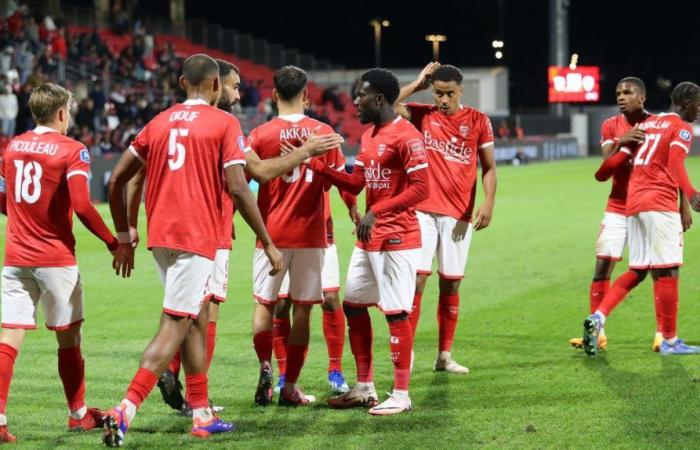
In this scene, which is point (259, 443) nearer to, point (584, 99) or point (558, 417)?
point (558, 417)

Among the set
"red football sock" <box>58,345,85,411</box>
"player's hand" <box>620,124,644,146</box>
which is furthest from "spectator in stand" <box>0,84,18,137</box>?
"red football sock" <box>58,345,85,411</box>

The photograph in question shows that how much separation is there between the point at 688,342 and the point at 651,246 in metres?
1.04

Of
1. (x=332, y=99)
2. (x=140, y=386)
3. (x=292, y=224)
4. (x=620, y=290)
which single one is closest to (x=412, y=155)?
(x=292, y=224)

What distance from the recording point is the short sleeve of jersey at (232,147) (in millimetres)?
6297

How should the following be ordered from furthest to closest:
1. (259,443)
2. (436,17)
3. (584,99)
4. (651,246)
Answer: (436,17) < (584,99) < (651,246) < (259,443)

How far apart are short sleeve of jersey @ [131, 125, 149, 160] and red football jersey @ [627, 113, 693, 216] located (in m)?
4.64

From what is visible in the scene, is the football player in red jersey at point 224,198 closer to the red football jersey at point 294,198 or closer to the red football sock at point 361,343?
the red football jersey at point 294,198

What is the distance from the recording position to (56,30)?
110 feet

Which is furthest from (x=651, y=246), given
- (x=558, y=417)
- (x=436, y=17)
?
(x=436, y=17)

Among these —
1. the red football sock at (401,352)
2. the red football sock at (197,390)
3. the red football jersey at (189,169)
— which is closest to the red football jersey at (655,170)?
the red football sock at (401,352)

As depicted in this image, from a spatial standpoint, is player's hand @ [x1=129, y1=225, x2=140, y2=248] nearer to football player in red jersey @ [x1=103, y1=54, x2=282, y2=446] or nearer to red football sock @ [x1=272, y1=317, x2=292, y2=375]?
football player in red jersey @ [x1=103, y1=54, x2=282, y2=446]

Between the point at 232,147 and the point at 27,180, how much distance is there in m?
1.23

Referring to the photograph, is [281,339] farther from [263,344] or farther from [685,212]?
[685,212]

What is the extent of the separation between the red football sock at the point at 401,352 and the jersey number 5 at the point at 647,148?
3186 millimetres
